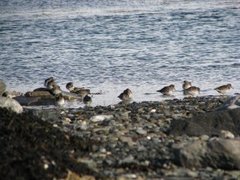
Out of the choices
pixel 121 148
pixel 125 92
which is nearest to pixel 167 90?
pixel 125 92

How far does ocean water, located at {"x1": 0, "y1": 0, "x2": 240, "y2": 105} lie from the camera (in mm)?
21797

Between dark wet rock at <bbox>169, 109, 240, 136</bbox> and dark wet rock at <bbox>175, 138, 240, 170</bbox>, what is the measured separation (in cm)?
232

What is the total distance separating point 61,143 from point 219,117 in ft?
10.1

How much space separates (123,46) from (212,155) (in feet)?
70.5

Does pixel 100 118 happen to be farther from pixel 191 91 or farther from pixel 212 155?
pixel 191 91

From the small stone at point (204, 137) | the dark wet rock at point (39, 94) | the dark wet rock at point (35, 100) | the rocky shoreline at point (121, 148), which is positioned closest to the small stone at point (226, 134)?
the rocky shoreline at point (121, 148)

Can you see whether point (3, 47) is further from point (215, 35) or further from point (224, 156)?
point (224, 156)

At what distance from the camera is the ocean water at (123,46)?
2180 cm

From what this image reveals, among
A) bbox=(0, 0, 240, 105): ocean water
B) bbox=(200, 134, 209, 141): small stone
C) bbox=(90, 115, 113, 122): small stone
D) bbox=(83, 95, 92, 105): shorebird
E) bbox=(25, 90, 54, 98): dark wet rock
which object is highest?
bbox=(0, 0, 240, 105): ocean water

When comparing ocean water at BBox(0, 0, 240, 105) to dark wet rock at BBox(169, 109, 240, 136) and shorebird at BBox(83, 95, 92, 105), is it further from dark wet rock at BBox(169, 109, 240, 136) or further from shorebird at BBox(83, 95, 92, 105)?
dark wet rock at BBox(169, 109, 240, 136)

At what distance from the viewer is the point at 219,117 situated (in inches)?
468

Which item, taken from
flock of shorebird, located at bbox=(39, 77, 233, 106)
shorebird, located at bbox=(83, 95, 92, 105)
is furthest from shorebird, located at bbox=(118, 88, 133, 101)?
shorebird, located at bbox=(83, 95, 92, 105)

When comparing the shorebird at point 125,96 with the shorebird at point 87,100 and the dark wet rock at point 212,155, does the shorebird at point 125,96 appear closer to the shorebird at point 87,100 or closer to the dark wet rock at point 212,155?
the shorebird at point 87,100

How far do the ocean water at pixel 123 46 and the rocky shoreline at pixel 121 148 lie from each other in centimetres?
605
